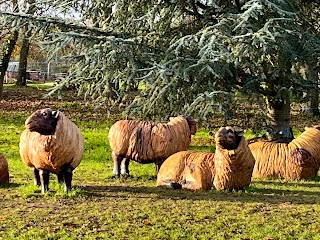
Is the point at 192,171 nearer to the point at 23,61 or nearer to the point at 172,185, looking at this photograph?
the point at 172,185

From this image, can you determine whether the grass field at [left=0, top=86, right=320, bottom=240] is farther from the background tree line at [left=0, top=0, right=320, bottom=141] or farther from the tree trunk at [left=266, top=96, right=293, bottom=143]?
the tree trunk at [left=266, top=96, right=293, bottom=143]

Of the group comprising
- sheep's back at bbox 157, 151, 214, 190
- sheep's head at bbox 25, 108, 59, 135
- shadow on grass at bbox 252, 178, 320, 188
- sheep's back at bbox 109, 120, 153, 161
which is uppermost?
sheep's head at bbox 25, 108, 59, 135

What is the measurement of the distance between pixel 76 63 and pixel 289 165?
577 cm

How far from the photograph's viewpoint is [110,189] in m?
8.90

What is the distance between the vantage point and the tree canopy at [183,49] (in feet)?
35.9

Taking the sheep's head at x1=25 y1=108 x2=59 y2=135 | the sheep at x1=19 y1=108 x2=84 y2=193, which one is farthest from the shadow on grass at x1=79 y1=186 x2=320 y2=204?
the sheep's head at x1=25 y1=108 x2=59 y2=135

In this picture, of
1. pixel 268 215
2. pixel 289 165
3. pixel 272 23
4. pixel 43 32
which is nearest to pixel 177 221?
pixel 268 215

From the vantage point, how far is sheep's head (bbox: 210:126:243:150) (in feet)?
27.2

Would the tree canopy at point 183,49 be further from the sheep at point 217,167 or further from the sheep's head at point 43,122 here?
the sheep's head at point 43,122

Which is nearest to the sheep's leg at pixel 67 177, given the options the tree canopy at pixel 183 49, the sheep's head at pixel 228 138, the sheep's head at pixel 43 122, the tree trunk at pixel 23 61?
the sheep's head at pixel 43 122

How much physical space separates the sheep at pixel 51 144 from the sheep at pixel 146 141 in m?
1.98

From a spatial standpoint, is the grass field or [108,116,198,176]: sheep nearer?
the grass field

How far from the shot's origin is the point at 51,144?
774 centimetres

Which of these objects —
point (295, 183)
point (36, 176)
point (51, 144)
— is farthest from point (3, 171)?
point (295, 183)
